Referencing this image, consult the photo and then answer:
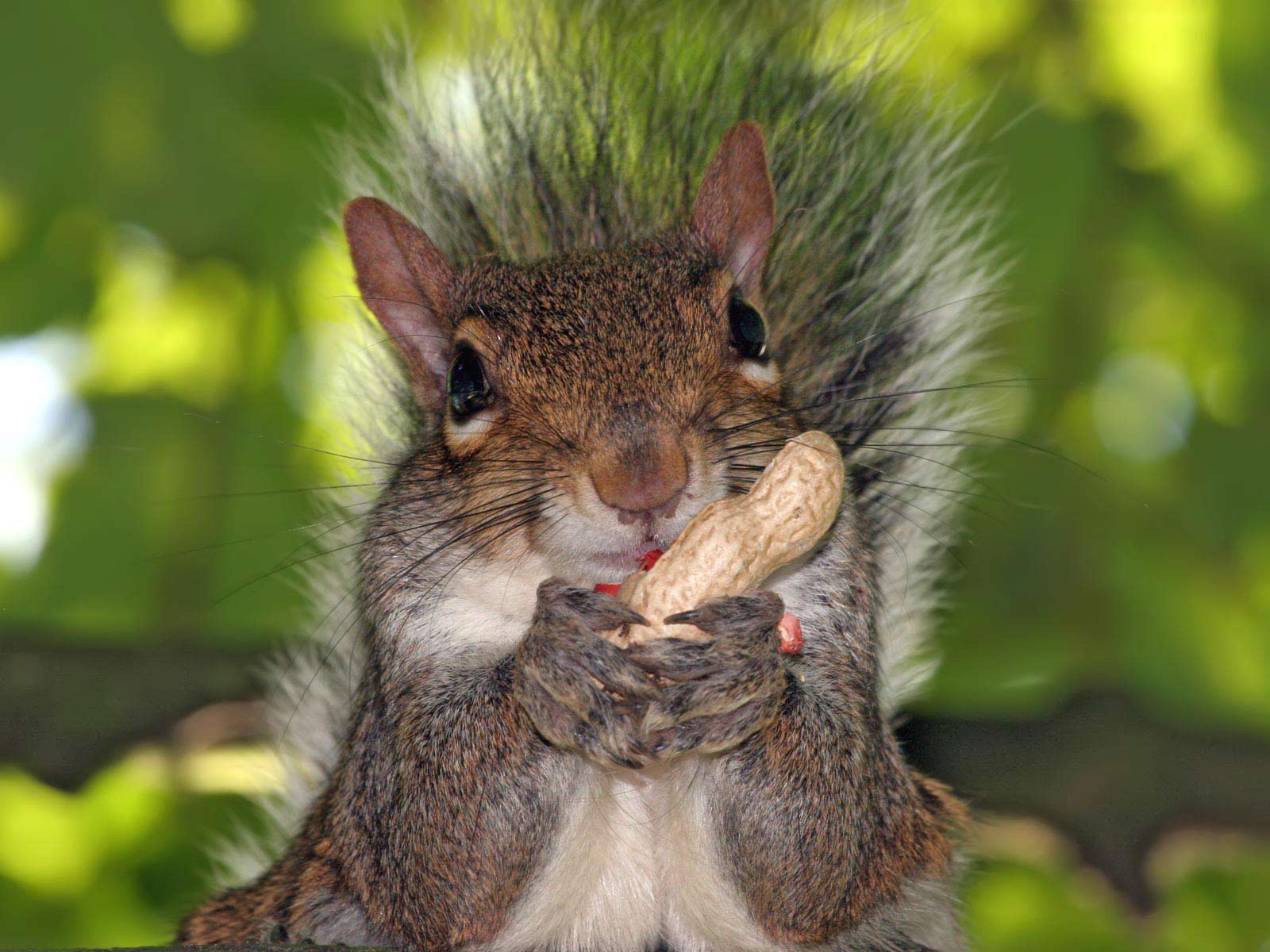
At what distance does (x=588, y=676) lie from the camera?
1.66 metres

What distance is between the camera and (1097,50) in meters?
3.02

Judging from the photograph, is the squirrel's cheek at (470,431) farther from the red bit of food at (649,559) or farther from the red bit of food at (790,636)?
the red bit of food at (790,636)

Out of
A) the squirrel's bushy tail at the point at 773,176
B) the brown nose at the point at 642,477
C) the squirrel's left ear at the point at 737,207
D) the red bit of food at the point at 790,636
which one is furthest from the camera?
the squirrel's bushy tail at the point at 773,176

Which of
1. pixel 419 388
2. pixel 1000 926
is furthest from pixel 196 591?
pixel 1000 926

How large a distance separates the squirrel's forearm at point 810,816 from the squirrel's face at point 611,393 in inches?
14.4

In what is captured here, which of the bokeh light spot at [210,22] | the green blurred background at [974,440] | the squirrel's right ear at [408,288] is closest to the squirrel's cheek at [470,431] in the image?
the squirrel's right ear at [408,288]

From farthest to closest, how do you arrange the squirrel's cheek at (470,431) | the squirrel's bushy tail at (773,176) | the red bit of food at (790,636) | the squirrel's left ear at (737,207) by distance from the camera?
the squirrel's bushy tail at (773,176), the squirrel's left ear at (737,207), the squirrel's cheek at (470,431), the red bit of food at (790,636)

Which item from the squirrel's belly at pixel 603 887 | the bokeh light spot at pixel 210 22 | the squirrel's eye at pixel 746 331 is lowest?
the squirrel's belly at pixel 603 887

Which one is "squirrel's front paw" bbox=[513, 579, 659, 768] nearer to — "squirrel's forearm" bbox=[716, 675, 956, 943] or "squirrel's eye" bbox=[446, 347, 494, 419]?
"squirrel's forearm" bbox=[716, 675, 956, 943]

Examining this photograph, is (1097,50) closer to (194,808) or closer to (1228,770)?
(1228,770)

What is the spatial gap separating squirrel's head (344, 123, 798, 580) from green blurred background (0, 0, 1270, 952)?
742 millimetres

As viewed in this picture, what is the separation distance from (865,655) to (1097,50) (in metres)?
1.77

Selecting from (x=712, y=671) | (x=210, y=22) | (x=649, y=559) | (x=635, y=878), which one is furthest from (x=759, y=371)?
(x=210, y=22)

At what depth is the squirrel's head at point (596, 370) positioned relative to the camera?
5.62 ft
